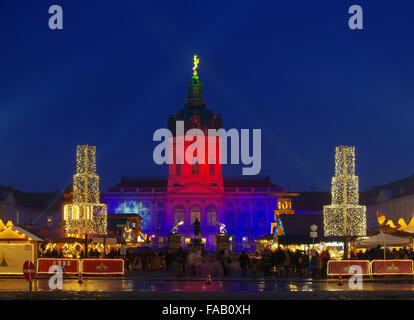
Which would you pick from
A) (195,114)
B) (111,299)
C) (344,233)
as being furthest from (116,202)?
(111,299)

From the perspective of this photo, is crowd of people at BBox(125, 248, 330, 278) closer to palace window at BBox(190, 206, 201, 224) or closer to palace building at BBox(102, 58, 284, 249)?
palace building at BBox(102, 58, 284, 249)

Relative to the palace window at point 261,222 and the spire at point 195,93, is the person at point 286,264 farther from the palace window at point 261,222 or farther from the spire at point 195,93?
the spire at point 195,93

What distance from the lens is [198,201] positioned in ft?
471

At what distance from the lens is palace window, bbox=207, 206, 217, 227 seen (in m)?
143

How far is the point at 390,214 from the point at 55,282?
83710mm

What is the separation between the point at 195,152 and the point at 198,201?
9069 mm

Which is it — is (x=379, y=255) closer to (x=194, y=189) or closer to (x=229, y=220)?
(x=194, y=189)

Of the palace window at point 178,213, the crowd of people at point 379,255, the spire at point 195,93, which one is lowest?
the crowd of people at point 379,255

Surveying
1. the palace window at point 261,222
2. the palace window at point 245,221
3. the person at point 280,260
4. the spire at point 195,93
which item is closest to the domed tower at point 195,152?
the spire at point 195,93

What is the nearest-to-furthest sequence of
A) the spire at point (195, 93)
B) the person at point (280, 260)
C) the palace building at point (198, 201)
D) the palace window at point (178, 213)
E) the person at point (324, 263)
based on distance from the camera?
1. the person at point (324, 263)
2. the person at point (280, 260)
3. the palace building at point (198, 201)
4. the palace window at point (178, 213)
5. the spire at point (195, 93)

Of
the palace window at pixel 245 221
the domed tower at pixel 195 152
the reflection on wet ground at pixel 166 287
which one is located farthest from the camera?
the domed tower at pixel 195 152

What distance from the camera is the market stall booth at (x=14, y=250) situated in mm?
39906

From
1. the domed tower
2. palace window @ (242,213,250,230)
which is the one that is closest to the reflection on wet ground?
palace window @ (242,213,250,230)

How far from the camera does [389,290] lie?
31766 millimetres
